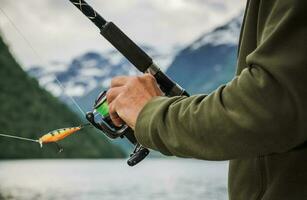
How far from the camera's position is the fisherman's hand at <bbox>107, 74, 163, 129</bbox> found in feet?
3.11

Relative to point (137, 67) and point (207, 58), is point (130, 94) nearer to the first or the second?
point (137, 67)

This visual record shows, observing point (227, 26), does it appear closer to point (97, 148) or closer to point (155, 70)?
point (97, 148)

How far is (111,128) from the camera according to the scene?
1.13 m

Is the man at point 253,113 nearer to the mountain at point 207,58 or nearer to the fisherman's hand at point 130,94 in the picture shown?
the fisherman's hand at point 130,94

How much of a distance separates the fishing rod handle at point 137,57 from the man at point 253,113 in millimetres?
169

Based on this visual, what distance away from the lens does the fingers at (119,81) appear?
961 mm

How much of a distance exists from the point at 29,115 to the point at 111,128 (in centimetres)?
4939

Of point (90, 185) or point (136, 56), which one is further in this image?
point (90, 185)

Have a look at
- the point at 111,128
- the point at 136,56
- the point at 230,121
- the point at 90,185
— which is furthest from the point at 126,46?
the point at 90,185

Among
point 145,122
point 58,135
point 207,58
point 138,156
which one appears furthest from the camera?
point 207,58

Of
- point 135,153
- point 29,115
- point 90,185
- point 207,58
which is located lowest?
point 207,58

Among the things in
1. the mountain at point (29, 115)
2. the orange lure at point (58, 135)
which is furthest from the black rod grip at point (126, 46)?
the mountain at point (29, 115)

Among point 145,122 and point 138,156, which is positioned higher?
point 145,122

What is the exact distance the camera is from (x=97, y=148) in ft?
167
